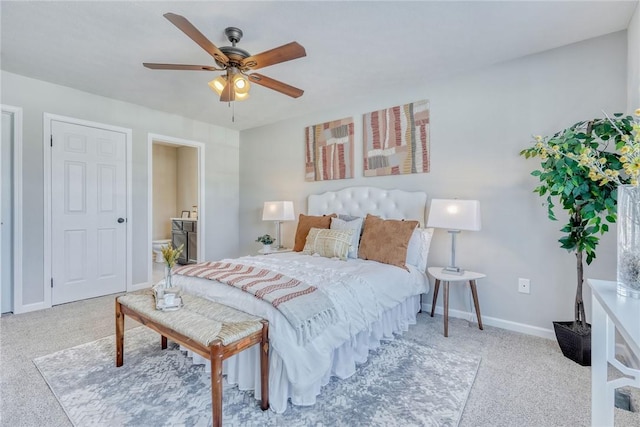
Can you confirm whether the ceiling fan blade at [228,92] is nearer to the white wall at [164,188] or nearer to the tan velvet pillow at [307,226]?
the tan velvet pillow at [307,226]

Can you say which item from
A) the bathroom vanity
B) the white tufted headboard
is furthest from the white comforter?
the bathroom vanity

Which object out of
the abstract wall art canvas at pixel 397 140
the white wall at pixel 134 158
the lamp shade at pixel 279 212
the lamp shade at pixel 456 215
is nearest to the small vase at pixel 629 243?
the lamp shade at pixel 456 215

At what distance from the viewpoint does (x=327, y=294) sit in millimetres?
1958

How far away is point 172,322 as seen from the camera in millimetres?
1730

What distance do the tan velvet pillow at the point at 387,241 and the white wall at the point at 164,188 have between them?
5.31 m

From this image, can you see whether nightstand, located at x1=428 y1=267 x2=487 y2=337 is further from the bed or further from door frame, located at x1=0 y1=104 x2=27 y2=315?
door frame, located at x1=0 y1=104 x2=27 y2=315

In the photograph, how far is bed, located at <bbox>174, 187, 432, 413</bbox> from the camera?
5.48 ft

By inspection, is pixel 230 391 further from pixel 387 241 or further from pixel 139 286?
pixel 139 286

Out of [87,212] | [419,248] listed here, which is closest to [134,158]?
[87,212]

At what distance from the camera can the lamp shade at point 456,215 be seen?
8.63 ft

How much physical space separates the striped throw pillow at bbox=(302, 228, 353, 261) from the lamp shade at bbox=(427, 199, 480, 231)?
2.67 feet

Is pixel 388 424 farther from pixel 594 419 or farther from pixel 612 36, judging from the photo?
pixel 612 36

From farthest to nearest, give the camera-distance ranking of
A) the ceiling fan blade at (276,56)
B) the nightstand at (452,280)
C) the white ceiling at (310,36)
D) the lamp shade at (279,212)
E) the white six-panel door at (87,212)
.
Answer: the lamp shade at (279,212) → the white six-panel door at (87,212) → the nightstand at (452,280) → the white ceiling at (310,36) → the ceiling fan blade at (276,56)

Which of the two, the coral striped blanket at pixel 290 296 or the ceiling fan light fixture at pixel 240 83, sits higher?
the ceiling fan light fixture at pixel 240 83
